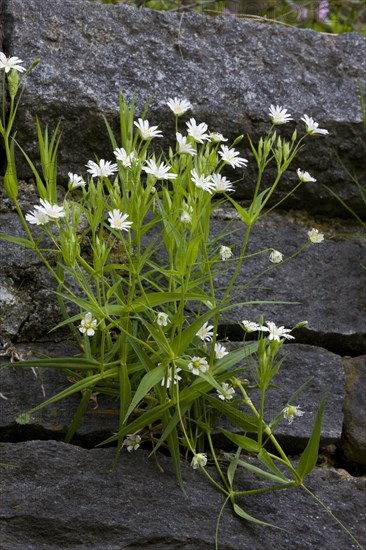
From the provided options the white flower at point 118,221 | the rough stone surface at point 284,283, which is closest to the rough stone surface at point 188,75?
the rough stone surface at point 284,283

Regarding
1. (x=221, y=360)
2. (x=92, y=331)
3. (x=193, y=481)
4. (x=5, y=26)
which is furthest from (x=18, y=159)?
(x=193, y=481)

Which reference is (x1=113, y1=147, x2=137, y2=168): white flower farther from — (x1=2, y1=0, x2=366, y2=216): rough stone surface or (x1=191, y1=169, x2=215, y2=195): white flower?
(x1=2, y1=0, x2=366, y2=216): rough stone surface

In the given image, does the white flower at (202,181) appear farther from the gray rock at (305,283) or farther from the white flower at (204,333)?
the gray rock at (305,283)

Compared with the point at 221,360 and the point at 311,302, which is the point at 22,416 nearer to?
the point at 221,360

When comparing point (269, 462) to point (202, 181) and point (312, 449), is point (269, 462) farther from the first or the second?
point (202, 181)

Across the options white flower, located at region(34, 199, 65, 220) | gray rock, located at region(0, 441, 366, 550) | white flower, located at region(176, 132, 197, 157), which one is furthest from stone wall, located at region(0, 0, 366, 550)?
white flower, located at region(34, 199, 65, 220)

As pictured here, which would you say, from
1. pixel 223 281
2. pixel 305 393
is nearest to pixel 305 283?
pixel 223 281

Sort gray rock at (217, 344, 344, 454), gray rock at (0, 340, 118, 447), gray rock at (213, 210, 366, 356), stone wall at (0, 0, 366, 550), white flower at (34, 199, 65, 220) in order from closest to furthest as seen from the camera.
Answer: white flower at (34, 199, 65, 220)
stone wall at (0, 0, 366, 550)
gray rock at (0, 340, 118, 447)
gray rock at (217, 344, 344, 454)
gray rock at (213, 210, 366, 356)
